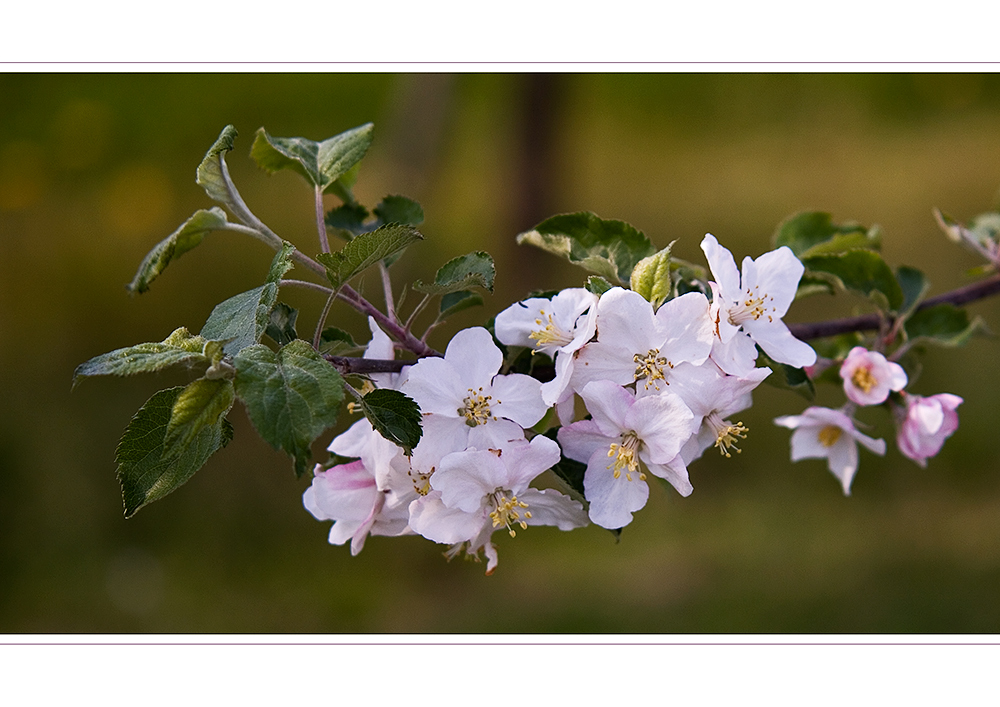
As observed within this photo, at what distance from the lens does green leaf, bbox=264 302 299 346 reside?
0.62m

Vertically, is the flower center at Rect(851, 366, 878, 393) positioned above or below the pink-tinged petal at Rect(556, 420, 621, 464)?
below

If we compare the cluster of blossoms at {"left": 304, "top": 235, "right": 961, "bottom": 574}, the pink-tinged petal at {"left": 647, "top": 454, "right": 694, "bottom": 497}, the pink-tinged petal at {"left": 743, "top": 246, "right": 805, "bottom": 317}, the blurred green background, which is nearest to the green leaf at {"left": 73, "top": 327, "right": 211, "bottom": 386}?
the cluster of blossoms at {"left": 304, "top": 235, "right": 961, "bottom": 574}

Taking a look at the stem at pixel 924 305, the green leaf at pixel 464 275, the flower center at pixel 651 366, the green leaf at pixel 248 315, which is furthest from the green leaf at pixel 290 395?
the stem at pixel 924 305

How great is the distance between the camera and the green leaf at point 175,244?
627mm

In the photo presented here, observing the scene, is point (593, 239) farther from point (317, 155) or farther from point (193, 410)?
point (193, 410)

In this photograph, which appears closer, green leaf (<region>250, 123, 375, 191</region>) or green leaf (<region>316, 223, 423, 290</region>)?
green leaf (<region>316, 223, 423, 290</region>)

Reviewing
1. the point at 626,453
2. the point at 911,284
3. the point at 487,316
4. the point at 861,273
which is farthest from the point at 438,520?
the point at 487,316

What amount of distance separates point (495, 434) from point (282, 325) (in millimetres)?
182

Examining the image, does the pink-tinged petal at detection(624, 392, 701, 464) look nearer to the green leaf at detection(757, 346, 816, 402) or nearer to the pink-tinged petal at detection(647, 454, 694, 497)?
the pink-tinged petal at detection(647, 454, 694, 497)

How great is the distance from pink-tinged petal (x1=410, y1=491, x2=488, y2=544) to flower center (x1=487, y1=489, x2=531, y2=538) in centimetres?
1

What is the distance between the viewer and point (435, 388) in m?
0.62

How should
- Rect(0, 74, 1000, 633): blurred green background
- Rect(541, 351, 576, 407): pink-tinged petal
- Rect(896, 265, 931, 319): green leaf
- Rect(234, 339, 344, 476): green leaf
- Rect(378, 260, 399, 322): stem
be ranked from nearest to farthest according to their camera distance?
Rect(234, 339, 344, 476): green leaf, Rect(541, 351, 576, 407): pink-tinged petal, Rect(378, 260, 399, 322): stem, Rect(896, 265, 931, 319): green leaf, Rect(0, 74, 1000, 633): blurred green background

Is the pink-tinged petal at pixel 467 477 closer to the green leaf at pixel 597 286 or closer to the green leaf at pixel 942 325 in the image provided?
the green leaf at pixel 597 286
